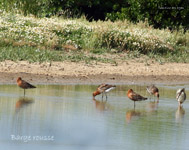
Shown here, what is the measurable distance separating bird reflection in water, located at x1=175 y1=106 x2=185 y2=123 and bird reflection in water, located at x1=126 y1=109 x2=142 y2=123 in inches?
32.8

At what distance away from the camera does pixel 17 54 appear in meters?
19.5

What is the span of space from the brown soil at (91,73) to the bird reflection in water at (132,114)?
14.6ft

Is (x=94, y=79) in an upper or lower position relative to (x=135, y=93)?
upper

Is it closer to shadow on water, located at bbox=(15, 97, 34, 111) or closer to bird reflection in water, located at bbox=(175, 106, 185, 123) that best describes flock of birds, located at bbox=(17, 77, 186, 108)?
bird reflection in water, located at bbox=(175, 106, 185, 123)

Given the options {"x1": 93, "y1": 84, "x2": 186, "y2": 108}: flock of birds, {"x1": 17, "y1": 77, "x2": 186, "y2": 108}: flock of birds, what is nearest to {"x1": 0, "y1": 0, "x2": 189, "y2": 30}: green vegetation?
{"x1": 17, "y1": 77, "x2": 186, "y2": 108}: flock of birds

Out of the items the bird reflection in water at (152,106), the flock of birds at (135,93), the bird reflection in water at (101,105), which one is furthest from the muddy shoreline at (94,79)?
the bird reflection in water at (152,106)

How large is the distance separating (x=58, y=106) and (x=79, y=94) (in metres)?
2.28

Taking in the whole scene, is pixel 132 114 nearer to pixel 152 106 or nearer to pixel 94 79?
pixel 152 106

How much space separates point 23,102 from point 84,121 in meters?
2.37

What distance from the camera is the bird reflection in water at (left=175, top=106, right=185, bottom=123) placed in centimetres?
1271

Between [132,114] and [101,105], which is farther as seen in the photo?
[101,105]

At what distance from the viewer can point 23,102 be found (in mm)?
13734

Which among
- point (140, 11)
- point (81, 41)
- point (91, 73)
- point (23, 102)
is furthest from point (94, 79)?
point (140, 11)

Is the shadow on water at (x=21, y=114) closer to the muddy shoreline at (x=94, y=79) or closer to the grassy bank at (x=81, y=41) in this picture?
the muddy shoreline at (x=94, y=79)
